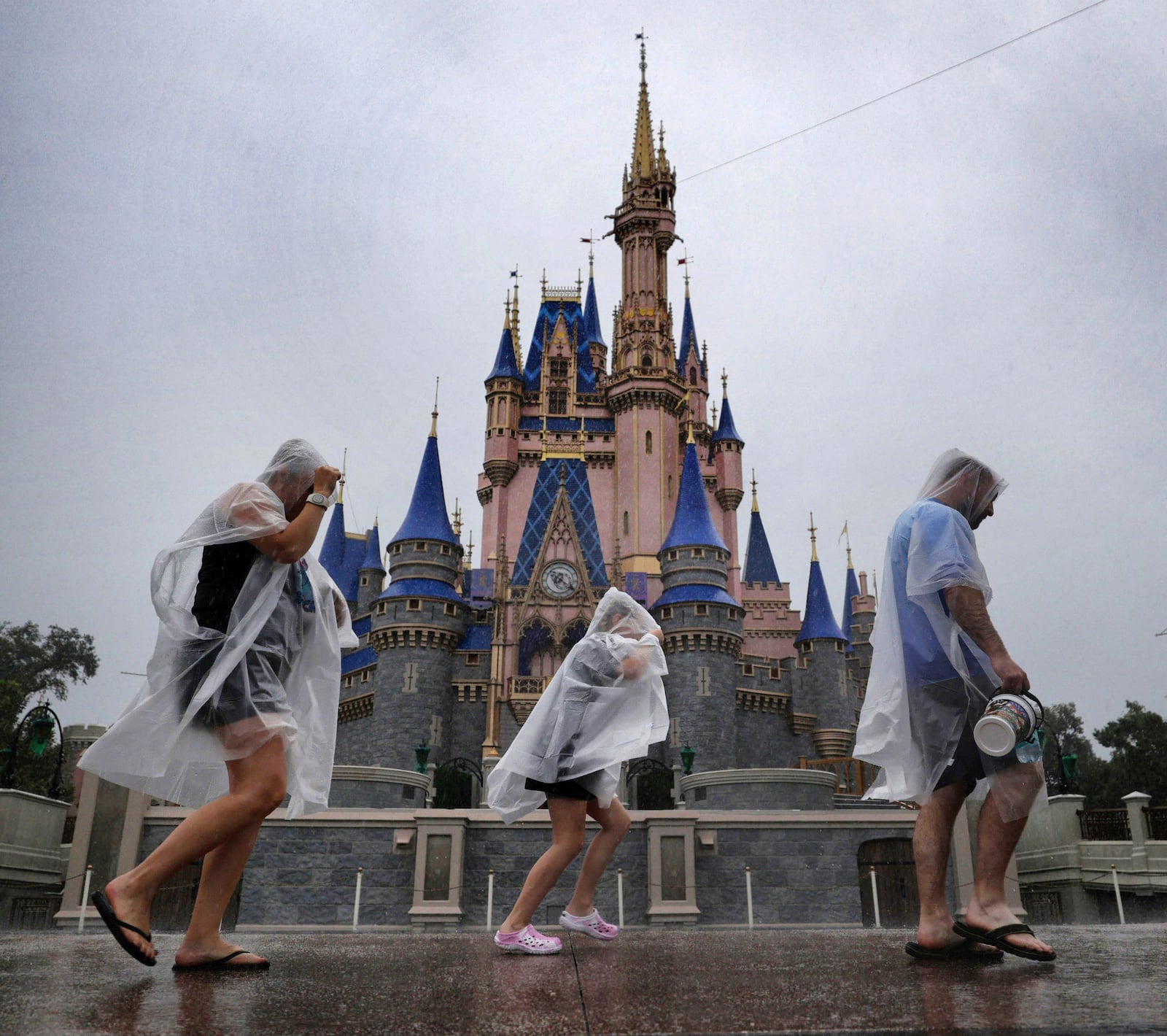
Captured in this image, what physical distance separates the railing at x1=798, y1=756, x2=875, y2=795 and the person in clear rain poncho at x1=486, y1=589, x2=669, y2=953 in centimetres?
2682

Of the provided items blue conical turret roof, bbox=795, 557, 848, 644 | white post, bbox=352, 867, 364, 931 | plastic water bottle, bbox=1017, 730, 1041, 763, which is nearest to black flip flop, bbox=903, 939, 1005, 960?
plastic water bottle, bbox=1017, 730, 1041, 763

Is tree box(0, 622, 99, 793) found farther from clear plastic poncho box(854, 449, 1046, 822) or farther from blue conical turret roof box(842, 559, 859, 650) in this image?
clear plastic poncho box(854, 449, 1046, 822)

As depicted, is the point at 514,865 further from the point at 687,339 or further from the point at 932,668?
the point at 687,339

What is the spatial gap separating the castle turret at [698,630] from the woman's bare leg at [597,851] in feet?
93.3

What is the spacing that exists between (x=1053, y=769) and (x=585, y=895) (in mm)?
51345

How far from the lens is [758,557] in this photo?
166ft

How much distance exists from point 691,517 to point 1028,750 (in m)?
35.4

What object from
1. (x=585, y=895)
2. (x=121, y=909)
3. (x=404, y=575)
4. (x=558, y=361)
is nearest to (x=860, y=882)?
(x=585, y=895)

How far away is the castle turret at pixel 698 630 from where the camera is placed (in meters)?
34.3

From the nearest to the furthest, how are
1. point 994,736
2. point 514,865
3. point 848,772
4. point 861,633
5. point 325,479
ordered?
point 994,736
point 325,479
point 514,865
point 848,772
point 861,633

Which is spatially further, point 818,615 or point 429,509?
point 818,615

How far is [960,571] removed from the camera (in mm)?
3906

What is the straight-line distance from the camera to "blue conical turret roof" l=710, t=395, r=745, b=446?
5096 cm

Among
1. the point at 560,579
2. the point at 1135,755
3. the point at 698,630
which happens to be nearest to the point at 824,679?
the point at 698,630
